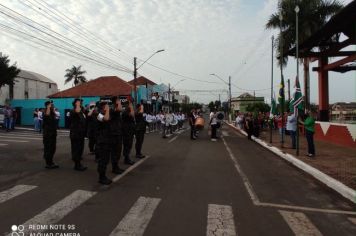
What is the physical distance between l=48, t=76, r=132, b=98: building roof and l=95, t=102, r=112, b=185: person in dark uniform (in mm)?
39018

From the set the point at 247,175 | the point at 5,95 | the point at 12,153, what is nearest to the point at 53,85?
the point at 5,95

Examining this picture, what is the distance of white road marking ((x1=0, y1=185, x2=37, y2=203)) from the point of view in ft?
23.9

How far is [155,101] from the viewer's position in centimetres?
5441

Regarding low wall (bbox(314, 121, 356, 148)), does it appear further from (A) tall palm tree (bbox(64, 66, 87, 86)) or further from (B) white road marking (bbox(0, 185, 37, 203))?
(A) tall palm tree (bbox(64, 66, 87, 86))

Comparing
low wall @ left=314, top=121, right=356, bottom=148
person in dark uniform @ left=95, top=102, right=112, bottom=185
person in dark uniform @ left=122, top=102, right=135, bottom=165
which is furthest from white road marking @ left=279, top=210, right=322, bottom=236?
low wall @ left=314, top=121, right=356, bottom=148

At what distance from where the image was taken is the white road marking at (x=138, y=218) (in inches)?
219

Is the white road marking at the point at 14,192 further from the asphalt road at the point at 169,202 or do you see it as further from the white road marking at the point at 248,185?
the white road marking at the point at 248,185

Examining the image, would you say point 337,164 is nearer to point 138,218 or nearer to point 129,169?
point 129,169

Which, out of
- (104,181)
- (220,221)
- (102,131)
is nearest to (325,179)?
(220,221)

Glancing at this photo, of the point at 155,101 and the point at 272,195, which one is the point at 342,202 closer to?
the point at 272,195

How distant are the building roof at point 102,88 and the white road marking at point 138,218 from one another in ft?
134

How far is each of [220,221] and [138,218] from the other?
49.9 inches

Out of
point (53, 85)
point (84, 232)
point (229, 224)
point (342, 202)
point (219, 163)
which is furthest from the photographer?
point (53, 85)

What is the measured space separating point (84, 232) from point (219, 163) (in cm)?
787
